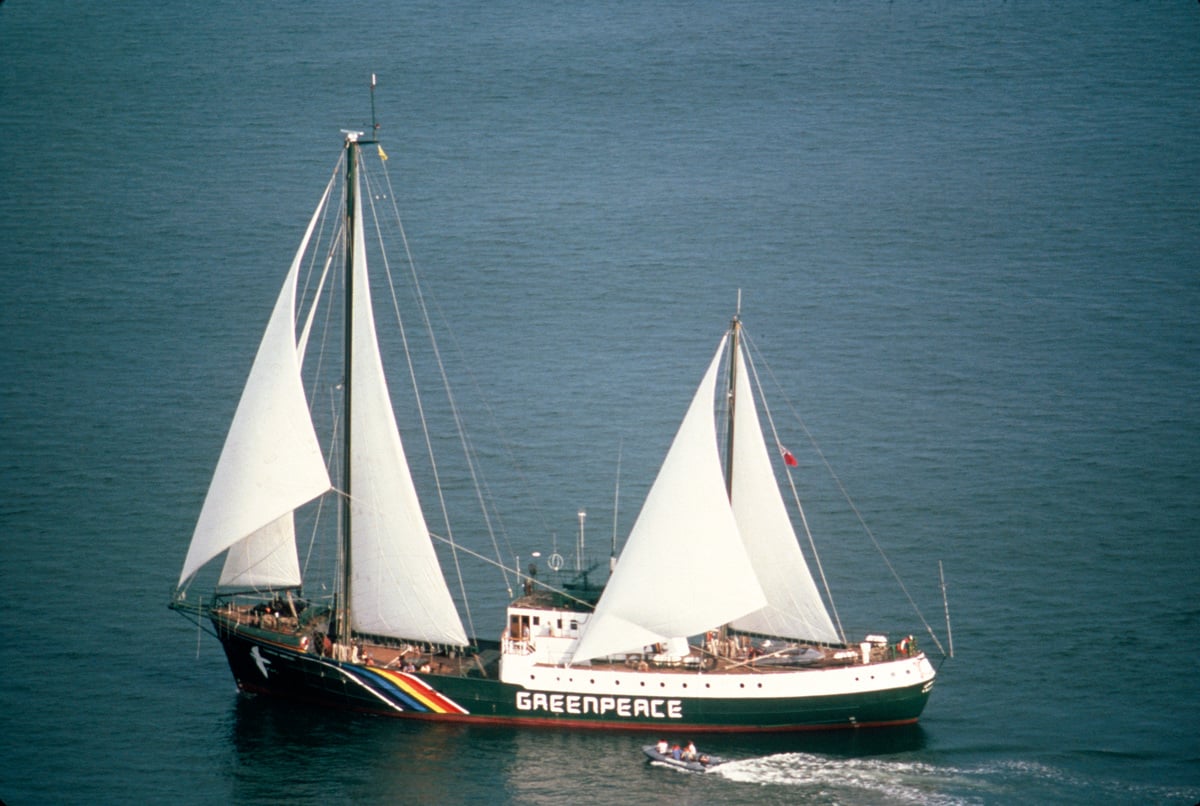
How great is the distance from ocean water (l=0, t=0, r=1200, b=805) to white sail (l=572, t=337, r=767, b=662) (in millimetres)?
4947

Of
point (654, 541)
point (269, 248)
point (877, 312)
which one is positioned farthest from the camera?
point (269, 248)

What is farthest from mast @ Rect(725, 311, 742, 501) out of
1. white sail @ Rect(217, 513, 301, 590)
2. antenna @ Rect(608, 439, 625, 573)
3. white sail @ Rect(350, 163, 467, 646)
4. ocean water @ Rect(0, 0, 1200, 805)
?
white sail @ Rect(217, 513, 301, 590)

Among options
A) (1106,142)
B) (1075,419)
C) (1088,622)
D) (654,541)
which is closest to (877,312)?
(1075,419)

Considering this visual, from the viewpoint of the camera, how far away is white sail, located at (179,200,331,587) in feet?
306

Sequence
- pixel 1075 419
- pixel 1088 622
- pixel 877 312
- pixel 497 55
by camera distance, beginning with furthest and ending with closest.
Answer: pixel 497 55 → pixel 877 312 → pixel 1075 419 → pixel 1088 622

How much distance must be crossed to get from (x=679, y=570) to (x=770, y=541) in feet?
16.5

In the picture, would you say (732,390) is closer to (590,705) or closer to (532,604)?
(532,604)

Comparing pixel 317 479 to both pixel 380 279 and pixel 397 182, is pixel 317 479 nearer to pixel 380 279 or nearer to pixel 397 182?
pixel 380 279

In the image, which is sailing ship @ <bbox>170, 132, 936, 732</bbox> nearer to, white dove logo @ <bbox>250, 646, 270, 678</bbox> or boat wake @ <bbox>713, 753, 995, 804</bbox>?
white dove logo @ <bbox>250, 646, 270, 678</bbox>

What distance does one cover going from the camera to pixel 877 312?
140250 millimetres

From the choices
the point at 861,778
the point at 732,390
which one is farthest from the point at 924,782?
the point at 732,390

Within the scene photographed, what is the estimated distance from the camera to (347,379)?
310 feet

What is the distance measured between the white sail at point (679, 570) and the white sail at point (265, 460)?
13667 mm

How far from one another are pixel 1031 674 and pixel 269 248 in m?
73.1
